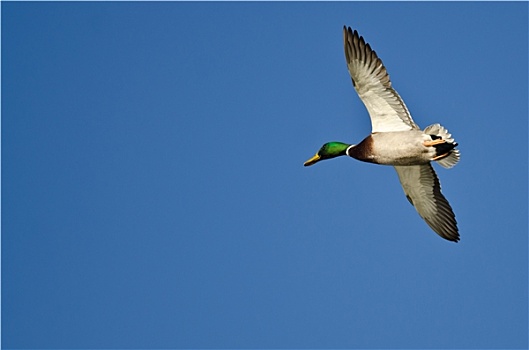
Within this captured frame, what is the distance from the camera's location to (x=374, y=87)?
12.3 meters

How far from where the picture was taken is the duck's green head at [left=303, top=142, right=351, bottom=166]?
13508 millimetres

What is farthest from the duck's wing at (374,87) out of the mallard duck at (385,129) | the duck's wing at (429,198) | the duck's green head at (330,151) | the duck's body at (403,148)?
the duck's wing at (429,198)

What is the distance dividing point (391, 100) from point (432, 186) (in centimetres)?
234

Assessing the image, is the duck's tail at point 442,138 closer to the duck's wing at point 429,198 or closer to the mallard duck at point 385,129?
the mallard duck at point 385,129

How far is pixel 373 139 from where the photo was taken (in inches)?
500

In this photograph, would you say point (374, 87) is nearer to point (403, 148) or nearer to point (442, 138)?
point (403, 148)

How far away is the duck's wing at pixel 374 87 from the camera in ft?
39.5

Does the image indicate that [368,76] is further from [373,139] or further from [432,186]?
[432,186]

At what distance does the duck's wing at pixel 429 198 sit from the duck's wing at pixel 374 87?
1486mm

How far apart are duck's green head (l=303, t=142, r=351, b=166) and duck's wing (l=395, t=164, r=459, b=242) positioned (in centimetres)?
118

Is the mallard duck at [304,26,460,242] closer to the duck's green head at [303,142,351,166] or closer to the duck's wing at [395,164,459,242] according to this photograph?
the duck's green head at [303,142,351,166]

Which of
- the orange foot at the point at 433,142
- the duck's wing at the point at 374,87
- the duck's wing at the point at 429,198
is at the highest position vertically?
the duck's wing at the point at 374,87

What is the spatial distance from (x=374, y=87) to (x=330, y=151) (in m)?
1.67

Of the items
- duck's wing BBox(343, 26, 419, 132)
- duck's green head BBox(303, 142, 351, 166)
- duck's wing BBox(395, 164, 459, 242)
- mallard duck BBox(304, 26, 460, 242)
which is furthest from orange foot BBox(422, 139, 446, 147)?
duck's wing BBox(395, 164, 459, 242)
